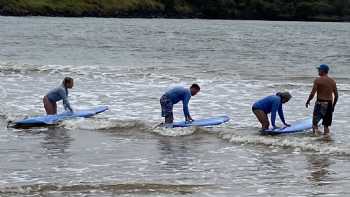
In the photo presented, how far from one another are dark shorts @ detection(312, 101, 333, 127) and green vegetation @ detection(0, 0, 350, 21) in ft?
405

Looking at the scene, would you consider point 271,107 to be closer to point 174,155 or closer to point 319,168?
point 174,155

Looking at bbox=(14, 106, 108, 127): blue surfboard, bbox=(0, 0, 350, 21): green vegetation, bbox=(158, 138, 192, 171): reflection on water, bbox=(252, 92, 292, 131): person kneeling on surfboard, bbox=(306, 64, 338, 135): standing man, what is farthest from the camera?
bbox=(0, 0, 350, 21): green vegetation

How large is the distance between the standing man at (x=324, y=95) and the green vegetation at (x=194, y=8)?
123442 mm

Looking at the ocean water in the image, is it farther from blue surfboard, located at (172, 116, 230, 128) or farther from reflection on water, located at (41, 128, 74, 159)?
blue surfboard, located at (172, 116, 230, 128)

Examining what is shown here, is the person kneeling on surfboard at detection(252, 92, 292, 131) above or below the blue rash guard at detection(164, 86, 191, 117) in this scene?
below

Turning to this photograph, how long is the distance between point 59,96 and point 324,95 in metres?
7.26

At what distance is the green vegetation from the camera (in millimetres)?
147400

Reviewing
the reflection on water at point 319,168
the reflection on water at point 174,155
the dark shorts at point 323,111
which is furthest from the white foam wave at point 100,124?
the reflection on water at point 319,168

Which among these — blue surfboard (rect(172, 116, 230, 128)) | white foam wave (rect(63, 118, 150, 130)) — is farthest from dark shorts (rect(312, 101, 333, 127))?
white foam wave (rect(63, 118, 150, 130))

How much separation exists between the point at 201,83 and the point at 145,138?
16.3m

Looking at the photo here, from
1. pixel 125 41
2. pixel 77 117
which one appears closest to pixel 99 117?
pixel 77 117

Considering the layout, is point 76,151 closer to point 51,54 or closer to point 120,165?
point 120,165

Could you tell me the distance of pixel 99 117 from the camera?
71.9 ft

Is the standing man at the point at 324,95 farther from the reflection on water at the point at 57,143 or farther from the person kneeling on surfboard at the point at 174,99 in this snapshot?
the reflection on water at the point at 57,143
